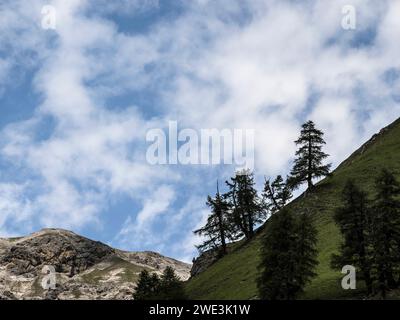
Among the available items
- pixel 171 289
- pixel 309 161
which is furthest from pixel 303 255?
pixel 309 161

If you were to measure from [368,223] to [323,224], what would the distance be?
28529mm

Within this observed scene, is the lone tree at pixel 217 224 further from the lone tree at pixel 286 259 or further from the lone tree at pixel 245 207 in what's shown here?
the lone tree at pixel 286 259

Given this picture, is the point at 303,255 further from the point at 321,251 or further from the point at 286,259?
the point at 321,251

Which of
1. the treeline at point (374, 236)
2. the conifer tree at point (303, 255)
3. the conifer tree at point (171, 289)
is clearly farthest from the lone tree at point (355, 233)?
the conifer tree at point (171, 289)

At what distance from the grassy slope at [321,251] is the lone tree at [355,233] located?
2.80 m

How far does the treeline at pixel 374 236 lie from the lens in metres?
45.7

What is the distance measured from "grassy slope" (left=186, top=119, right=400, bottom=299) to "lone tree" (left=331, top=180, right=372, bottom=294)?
2796mm

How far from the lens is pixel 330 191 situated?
296 feet

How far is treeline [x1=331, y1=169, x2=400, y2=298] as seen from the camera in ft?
150

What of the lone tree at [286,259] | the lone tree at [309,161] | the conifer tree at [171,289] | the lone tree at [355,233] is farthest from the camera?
the lone tree at [309,161]

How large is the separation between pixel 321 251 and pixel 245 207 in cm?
3117
